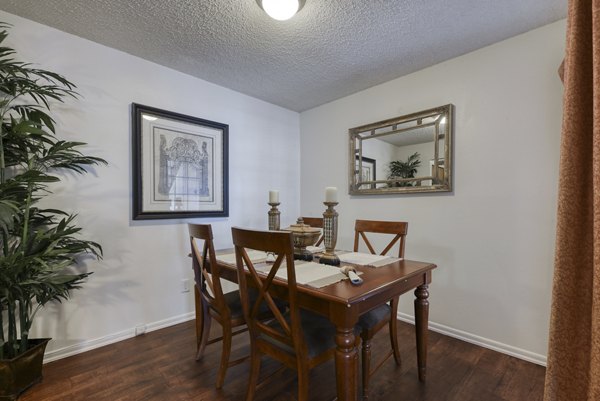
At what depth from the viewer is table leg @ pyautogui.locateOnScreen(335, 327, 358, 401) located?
1128 mm

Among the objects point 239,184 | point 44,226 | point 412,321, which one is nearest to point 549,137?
point 412,321

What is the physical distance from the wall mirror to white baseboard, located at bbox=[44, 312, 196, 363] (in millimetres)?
2210

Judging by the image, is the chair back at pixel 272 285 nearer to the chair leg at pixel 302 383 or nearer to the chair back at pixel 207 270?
the chair leg at pixel 302 383

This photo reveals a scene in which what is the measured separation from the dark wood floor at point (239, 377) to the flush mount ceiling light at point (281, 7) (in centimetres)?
225

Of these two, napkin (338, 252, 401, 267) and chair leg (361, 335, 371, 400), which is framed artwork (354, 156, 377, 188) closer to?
napkin (338, 252, 401, 267)

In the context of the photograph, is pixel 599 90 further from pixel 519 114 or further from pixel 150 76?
pixel 150 76

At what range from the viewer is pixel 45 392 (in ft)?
5.30

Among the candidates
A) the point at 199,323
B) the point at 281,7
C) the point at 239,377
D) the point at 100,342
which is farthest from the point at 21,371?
the point at 281,7

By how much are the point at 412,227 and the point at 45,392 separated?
2.85m

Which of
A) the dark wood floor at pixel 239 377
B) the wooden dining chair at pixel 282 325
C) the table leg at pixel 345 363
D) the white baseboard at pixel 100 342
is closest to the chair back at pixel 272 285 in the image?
the wooden dining chair at pixel 282 325

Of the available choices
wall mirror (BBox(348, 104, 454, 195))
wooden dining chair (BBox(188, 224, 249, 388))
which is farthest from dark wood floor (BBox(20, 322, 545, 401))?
wall mirror (BBox(348, 104, 454, 195))

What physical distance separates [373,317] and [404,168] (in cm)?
151

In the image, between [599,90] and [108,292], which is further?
[108,292]

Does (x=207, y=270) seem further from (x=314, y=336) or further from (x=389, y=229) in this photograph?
(x=389, y=229)
